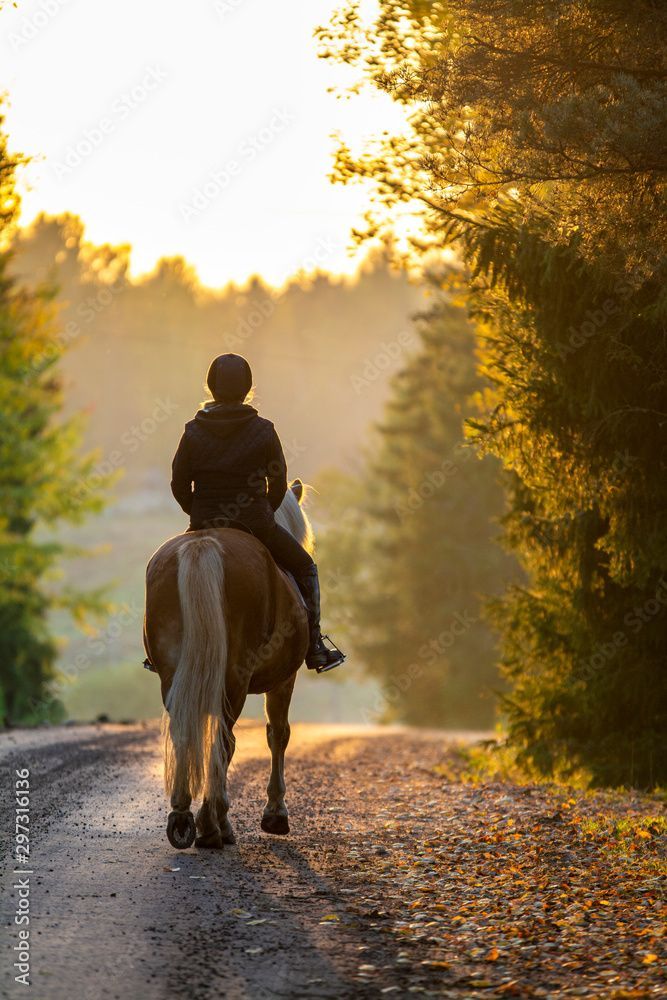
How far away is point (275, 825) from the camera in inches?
356

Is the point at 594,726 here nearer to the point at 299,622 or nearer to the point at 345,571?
the point at 299,622

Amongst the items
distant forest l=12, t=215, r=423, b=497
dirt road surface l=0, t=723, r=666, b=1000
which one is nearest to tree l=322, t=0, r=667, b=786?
dirt road surface l=0, t=723, r=666, b=1000

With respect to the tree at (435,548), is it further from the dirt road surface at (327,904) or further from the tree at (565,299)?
the dirt road surface at (327,904)

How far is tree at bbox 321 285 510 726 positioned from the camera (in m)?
37.8

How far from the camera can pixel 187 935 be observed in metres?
5.76

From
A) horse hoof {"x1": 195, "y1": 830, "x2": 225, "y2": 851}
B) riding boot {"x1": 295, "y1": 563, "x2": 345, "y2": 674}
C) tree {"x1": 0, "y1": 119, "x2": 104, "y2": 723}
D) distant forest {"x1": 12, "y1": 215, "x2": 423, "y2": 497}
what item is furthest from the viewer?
distant forest {"x1": 12, "y1": 215, "x2": 423, "y2": 497}

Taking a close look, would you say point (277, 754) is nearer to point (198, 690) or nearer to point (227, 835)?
point (227, 835)

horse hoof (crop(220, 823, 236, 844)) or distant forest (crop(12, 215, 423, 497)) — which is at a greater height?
distant forest (crop(12, 215, 423, 497))

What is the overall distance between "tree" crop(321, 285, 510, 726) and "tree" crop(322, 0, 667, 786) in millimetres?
21054

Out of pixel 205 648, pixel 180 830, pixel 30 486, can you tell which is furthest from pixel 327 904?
pixel 30 486

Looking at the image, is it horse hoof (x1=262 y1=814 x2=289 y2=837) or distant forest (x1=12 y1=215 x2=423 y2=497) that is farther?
distant forest (x1=12 y1=215 x2=423 y2=497)

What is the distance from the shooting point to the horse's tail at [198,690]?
25.0 ft

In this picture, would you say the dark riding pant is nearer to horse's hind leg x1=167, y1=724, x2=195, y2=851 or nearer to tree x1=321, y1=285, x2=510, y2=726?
horse's hind leg x1=167, y1=724, x2=195, y2=851

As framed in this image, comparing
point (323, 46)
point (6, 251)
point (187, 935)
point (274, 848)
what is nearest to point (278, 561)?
point (274, 848)
